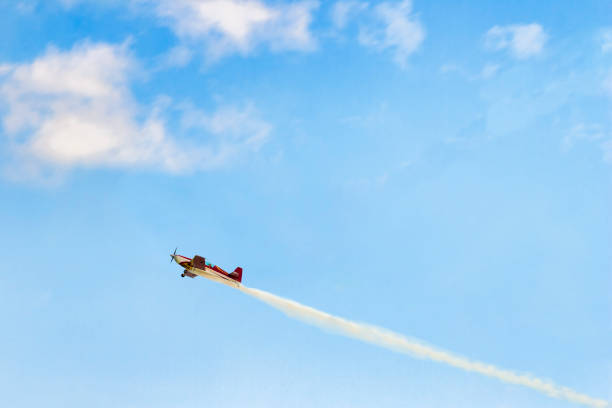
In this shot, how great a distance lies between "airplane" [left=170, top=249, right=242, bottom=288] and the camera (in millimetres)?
111688

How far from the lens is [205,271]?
369 feet

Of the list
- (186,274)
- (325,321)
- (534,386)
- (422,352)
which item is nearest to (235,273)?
(186,274)

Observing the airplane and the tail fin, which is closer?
the airplane

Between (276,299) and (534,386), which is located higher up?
(276,299)

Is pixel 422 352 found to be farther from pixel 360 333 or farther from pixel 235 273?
pixel 235 273

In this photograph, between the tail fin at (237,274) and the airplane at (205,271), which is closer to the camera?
the airplane at (205,271)

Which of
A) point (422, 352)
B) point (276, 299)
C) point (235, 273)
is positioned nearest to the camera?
point (422, 352)

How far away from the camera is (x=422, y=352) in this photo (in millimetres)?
101438

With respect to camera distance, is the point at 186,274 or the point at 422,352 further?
the point at 186,274

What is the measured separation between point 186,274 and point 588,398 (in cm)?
10533

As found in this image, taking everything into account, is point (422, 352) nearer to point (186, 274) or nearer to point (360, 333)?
point (360, 333)

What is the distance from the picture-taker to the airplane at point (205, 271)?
4397 inches

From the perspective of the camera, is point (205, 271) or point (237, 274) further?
point (237, 274)

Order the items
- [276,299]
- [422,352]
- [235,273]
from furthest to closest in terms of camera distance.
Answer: [235,273] → [276,299] → [422,352]
